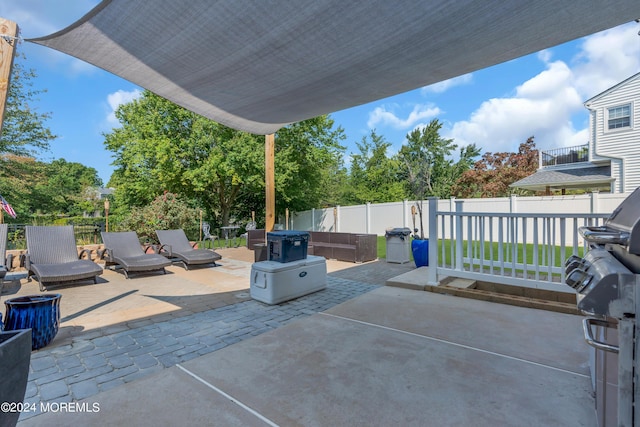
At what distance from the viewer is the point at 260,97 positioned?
3.21 m

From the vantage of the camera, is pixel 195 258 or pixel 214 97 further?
pixel 195 258

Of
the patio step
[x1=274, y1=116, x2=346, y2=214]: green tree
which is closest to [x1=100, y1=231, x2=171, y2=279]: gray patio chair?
the patio step

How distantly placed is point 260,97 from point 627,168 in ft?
52.4

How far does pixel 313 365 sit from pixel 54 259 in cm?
589

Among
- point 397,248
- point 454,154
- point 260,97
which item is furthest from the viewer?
point 454,154

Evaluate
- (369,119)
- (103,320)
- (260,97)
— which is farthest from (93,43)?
(369,119)

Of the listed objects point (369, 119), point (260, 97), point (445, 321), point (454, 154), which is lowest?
point (445, 321)

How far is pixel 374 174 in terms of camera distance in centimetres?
2250

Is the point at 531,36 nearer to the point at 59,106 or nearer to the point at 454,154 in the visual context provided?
the point at 59,106

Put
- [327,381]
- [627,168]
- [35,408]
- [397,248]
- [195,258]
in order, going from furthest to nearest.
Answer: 1. [627,168]
2. [397,248]
3. [195,258]
4. [327,381]
5. [35,408]

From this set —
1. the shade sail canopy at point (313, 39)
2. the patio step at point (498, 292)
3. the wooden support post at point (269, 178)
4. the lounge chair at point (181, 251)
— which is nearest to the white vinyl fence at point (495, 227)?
the patio step at point (498, 292)

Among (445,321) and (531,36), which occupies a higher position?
(531,36)

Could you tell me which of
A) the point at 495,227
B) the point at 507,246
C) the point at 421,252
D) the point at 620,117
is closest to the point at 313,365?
the point at 507,246

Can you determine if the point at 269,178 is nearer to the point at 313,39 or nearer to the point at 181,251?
the point at 181,251
